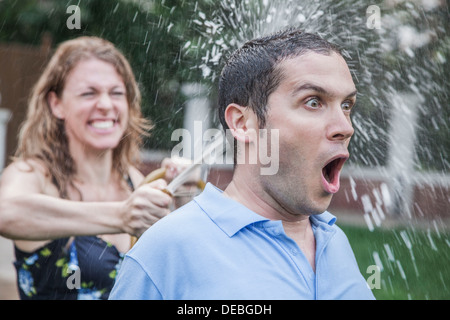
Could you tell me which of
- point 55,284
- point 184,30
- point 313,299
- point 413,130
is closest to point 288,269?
point 313,299

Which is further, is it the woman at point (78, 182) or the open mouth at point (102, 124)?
the open mouth at point (102, 124)

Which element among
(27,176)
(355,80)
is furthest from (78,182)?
(355,80)

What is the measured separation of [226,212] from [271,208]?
134 mm

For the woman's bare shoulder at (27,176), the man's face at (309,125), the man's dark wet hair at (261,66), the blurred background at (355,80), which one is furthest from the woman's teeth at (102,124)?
the man's face at (309,125)

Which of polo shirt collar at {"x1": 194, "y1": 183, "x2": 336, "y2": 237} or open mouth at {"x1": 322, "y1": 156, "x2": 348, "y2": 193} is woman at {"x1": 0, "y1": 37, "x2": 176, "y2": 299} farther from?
open mouth at {"x1": 322, "y1": 156, "x2": 348, "y2": 193}

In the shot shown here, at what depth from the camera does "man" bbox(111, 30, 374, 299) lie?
1.41 metres

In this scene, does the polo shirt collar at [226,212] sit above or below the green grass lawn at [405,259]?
below

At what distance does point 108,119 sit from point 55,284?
2.63 ft

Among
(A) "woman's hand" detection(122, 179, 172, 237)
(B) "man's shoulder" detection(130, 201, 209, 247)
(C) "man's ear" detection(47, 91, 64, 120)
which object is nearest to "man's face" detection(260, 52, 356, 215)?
(B) "man's shoulder" detection(130, 201, 209, 247)

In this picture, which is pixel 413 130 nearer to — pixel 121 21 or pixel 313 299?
pixel 121 21

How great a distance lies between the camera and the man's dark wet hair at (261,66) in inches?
61.7

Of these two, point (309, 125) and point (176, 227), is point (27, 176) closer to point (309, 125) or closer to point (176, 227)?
point (176, 227)

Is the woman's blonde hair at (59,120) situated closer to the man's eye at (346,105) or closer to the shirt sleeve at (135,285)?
the shirt sleeve at (135,285)

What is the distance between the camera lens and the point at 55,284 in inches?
100
